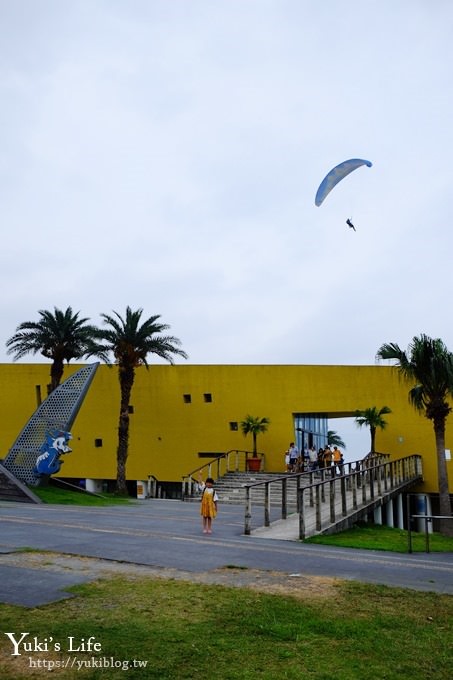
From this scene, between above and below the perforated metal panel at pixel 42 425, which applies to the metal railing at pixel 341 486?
below

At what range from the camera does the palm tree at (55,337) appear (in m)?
31.0

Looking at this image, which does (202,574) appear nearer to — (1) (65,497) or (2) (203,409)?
(1) (65,497)

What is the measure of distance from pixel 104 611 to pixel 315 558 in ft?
16.1

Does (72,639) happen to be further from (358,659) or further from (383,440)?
(383,440)

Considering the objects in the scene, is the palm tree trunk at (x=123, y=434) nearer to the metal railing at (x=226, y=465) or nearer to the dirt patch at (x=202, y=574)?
the metal railing at (x=226, y=465)

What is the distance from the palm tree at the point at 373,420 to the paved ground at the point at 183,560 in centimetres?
1642

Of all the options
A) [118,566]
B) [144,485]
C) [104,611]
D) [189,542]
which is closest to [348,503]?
[189,542]

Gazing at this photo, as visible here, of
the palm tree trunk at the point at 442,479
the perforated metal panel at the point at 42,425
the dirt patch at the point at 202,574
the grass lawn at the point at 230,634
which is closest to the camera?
the grass lawn at the point at 230,634

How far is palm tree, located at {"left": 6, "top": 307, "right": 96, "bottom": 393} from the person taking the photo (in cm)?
3095

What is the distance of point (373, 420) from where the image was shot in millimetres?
29516

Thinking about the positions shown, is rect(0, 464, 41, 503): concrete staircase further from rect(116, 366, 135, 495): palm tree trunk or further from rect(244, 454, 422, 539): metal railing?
rect(244, 454, 422, 539): metal railing

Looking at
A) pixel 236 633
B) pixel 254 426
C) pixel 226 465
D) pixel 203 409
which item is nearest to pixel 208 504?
pixel 236 633

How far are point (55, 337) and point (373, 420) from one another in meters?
17.0

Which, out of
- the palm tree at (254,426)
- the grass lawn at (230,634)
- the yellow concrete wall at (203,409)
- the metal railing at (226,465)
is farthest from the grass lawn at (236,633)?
the yellow concrete wall at (203,409)
